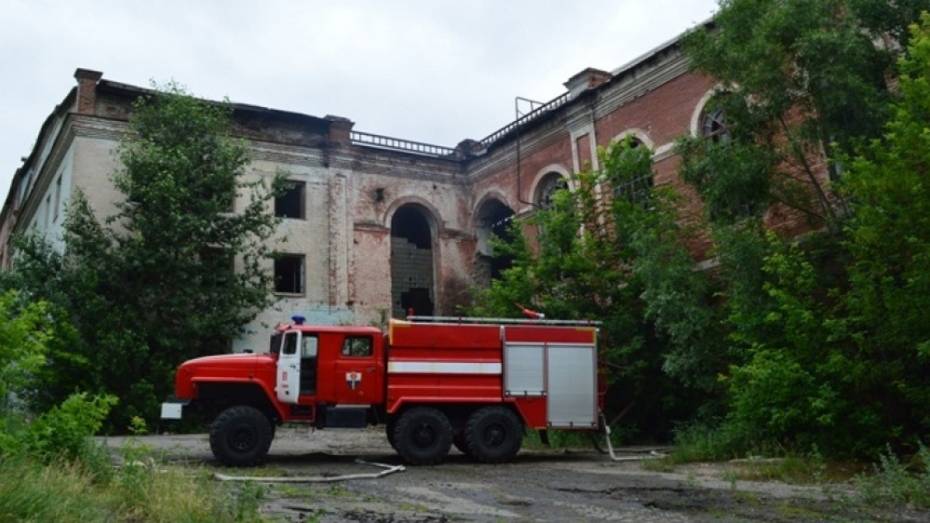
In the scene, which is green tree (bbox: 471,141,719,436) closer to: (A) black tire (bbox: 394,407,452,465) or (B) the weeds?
(A) black tire (bbox: 394,407,452,465)

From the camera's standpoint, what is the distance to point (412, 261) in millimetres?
28391

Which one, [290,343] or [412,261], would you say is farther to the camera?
[412,261]

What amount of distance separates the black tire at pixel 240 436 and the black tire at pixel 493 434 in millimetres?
3267

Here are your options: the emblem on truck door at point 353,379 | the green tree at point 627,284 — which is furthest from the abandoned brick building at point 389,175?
the emblem on truck door at point 353,379

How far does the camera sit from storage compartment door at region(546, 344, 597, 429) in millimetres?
14242

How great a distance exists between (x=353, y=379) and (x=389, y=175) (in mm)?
15294

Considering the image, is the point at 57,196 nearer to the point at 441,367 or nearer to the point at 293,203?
the point at 293,203

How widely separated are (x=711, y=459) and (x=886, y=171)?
5602 mm

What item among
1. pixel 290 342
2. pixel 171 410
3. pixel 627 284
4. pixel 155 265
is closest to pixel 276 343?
pixel 290 342

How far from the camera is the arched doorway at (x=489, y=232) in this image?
93.8ft

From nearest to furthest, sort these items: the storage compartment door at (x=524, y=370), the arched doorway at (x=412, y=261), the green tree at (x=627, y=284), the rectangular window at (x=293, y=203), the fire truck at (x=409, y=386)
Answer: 1. the fire truck at (x=409, y=386)
2. the storage compartment door at (x=524, y=370)
3. the green tree at (x=627, y=284)
4. the rectangular window at (x=293, y=203)
5. the arched doorway at (x=412, y=261)

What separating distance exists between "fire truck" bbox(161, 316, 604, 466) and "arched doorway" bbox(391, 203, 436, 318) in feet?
44.4

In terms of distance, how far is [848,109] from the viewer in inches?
508

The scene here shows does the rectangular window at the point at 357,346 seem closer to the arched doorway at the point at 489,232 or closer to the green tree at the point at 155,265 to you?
the green tree at the point at 155,265
